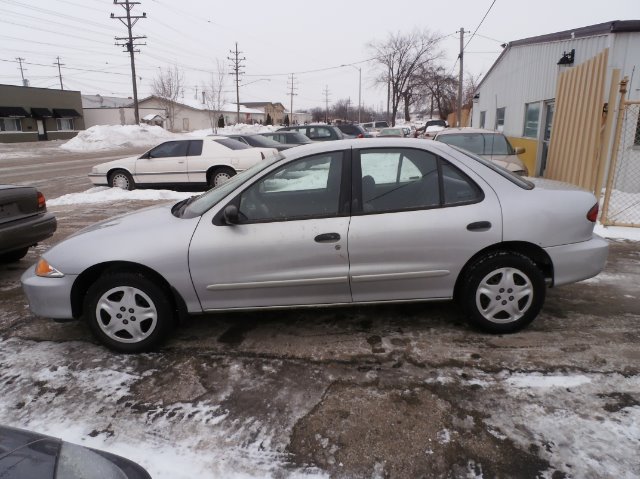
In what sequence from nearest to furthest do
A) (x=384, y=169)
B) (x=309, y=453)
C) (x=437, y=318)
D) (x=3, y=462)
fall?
(x=3, y=462), (x=309, y=453), (x=384, y=169), (x=437, y=318)

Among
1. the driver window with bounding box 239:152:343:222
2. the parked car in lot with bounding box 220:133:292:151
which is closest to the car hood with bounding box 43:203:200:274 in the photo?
the driver window with bounding box 239:152:343:222

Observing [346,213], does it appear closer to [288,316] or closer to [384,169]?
[384,169]

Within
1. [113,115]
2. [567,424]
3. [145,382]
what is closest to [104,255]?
[145,382]

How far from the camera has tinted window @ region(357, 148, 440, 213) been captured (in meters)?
3.59

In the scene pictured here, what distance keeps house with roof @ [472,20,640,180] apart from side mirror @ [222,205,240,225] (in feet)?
20.1

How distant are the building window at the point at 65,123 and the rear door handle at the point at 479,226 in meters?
53.7

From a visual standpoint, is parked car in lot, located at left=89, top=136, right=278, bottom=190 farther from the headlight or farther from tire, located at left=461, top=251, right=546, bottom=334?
tire, located at left=461, top=251, right=546, bottom=334

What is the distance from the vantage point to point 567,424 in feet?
8.73

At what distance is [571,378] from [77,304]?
11.9 feet

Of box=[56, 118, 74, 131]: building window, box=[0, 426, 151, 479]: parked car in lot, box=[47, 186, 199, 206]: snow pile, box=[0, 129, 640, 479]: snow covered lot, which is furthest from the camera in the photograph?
box=[56, 118, 74, 131]: building window

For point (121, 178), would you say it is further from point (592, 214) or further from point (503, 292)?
point (592, 214)

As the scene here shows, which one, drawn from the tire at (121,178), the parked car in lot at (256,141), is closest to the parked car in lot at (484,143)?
the parked car in lot at (256,141)

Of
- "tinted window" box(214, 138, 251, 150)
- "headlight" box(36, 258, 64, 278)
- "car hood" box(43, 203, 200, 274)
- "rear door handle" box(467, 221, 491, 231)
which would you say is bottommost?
"headlight" box(36, 258, 64, 278)

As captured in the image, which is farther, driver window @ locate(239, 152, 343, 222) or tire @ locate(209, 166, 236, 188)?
tire @ locate(209, 166, 236, 188)
